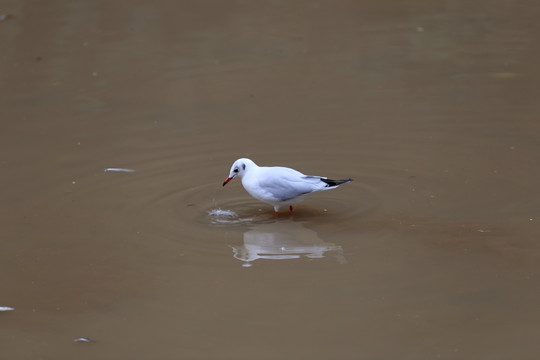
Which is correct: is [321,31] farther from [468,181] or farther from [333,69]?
[468,181]

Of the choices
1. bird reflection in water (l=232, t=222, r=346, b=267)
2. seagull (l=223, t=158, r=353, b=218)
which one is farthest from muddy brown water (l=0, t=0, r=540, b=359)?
seagull (l=223, t=158, r=353, b=218)

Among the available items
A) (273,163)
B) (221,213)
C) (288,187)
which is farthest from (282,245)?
(273,163)

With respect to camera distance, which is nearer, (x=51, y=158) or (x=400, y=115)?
(x=51, y=158)

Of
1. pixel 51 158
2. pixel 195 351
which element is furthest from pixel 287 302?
pixel 51 158

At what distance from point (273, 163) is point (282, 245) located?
5.79ft

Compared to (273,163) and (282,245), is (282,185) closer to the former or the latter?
(282,245)

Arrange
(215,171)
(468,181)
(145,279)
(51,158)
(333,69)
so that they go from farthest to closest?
(333,69), (51,158), (215,171), (468,181), (145,279)

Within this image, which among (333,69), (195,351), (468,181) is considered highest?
(333,69)

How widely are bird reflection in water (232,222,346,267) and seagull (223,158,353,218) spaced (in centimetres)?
22

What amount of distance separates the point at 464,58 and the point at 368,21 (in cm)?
226

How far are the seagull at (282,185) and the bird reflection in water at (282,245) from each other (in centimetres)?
22

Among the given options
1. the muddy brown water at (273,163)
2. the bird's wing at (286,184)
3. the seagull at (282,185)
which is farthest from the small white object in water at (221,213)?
the bird's wing at (286,184)

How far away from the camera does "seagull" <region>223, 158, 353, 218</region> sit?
642 centimetres

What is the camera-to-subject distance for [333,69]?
412 inches
